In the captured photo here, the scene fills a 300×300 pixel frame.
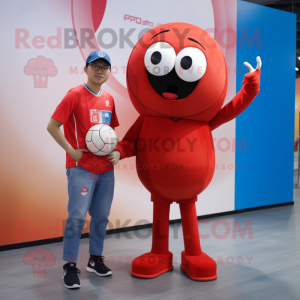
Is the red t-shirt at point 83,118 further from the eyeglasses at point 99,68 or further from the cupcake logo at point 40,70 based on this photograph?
the cupcake logo at point 40,70

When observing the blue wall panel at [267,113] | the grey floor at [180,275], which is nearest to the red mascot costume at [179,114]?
the grey floor at [180,275]

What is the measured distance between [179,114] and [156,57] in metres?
0.37

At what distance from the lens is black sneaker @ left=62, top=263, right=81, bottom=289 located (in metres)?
2.06

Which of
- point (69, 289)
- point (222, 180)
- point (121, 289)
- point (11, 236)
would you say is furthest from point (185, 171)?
point (222, 180)

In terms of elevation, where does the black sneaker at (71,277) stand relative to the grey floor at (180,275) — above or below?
above

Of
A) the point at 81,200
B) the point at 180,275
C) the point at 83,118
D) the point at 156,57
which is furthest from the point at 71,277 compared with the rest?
the point at 156,57

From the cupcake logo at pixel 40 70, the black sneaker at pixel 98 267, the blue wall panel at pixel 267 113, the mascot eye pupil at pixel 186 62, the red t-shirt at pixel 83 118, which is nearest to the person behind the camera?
the mascot eye pupil at pixel 186 62

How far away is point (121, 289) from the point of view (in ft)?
6.81

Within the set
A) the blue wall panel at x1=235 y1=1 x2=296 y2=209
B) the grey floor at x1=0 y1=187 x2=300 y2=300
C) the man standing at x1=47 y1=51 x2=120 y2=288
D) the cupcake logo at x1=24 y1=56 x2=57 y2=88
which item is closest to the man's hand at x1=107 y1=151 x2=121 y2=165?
the man standing at x1=47 y1=51 x2=120 y2=288

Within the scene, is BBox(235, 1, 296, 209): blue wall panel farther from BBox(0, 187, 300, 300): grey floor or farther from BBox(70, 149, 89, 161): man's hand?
BBox(70, 149, 89, 161): man's hand

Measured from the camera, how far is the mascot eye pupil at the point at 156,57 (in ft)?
6.44

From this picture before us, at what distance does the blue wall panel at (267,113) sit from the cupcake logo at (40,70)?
88.5 inches

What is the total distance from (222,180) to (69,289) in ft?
8.12

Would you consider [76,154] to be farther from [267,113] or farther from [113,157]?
[267,113]
